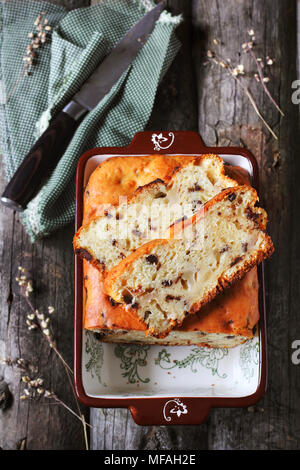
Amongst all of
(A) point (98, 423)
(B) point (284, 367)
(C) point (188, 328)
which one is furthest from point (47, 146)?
(B) point (284, 367)

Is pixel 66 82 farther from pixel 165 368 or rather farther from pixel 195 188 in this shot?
pixel 165 368

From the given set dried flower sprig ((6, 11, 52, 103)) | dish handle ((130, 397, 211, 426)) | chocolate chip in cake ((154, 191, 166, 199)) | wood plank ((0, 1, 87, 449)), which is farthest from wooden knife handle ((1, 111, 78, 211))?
dish handle ((130, 397, 211, 426))

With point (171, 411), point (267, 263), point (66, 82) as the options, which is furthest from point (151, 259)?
point (66, 82)

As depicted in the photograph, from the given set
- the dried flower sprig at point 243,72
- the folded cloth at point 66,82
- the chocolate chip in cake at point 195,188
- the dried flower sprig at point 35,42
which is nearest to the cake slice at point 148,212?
the chocolate chip in cake at point 195,188

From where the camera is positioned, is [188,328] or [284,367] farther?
[284,367]
